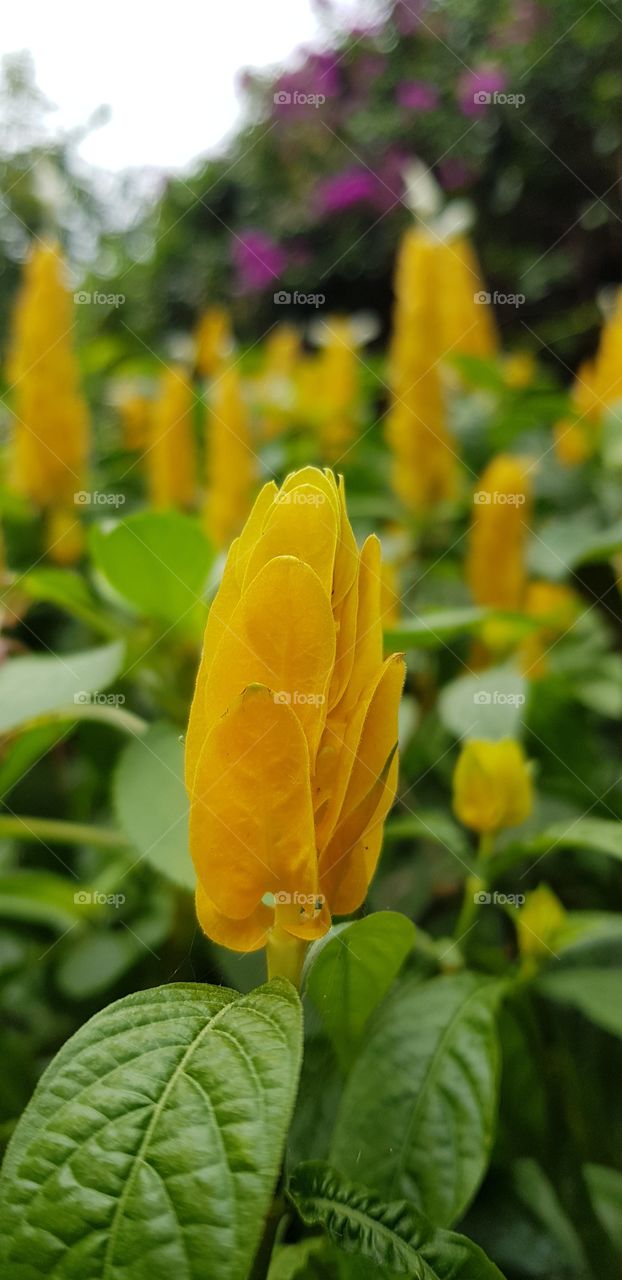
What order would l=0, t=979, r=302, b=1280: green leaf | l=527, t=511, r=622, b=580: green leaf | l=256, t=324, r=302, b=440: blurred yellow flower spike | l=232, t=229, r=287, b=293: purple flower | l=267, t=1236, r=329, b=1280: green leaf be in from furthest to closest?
l=232, t=229, r=287, b=293: purple flower < l=256, t=324, r=302, b=440: blurred yellow flower spike < l=527, t=511, r=622, b=580: green leaf < l=267, t=1236, r=329, b=1280: green leaf < l=0, t=979, r=302, b=1280: green leaf

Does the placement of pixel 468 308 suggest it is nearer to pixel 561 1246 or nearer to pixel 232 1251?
pixel 561 1246

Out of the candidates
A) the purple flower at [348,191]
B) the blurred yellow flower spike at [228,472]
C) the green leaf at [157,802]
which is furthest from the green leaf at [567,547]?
the purple flower at [348,191]

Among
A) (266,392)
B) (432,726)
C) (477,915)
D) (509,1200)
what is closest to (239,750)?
(509,1200)

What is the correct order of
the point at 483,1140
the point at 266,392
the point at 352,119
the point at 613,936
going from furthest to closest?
the point at 352,119 → the point at 266,392 → the point at 613,936 → the point at 483,1140

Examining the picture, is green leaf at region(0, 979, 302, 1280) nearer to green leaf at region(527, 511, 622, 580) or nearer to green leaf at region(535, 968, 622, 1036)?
green leaf at region(535, 968, 622, 1036)

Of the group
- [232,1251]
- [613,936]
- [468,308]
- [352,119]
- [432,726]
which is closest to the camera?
[232,1251]

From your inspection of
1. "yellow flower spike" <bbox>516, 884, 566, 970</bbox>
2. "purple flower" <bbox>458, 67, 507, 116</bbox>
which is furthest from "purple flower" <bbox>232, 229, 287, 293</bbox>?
"yellow flower spike" <bbox>516, 884, 566, 970</bbox>
